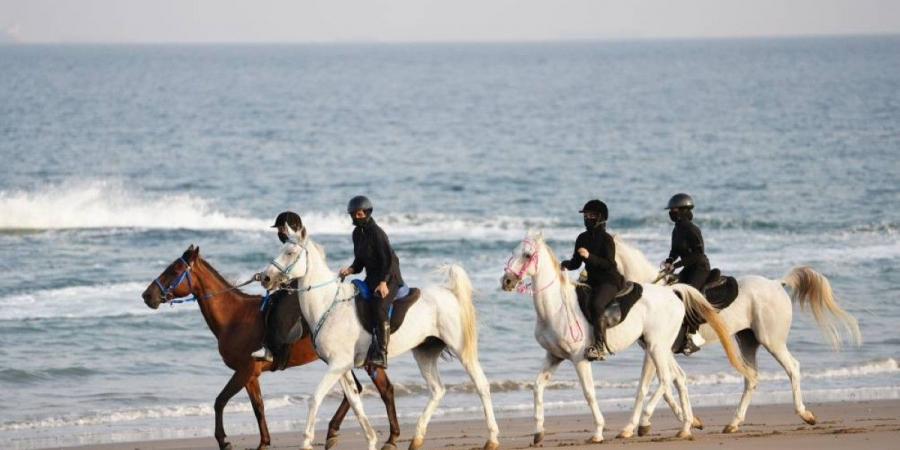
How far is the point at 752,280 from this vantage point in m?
15.5

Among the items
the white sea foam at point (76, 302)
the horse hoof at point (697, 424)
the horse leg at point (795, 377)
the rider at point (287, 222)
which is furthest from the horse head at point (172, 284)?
the white sea foam at point (76, 302)

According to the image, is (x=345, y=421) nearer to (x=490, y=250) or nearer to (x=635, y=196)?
(x=490, y=250)

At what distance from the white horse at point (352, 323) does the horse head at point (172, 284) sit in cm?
148

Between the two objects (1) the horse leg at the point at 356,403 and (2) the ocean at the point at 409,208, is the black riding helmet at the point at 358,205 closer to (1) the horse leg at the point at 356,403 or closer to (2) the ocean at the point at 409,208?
(1) the horse leg at the point at 356,403

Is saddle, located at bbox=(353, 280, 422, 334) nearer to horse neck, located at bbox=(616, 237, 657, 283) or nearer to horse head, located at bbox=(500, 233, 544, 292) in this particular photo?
horse head, located at bbox=(500, 233, 544, 292)

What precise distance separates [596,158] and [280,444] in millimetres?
50813

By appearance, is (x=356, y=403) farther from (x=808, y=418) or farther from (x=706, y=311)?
(x=808, y=418)

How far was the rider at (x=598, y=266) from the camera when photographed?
13938 mm

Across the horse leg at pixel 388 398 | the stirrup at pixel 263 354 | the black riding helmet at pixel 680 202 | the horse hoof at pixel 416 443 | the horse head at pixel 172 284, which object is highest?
the black riding helmet at pixel 680 202

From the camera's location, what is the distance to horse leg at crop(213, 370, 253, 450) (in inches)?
564

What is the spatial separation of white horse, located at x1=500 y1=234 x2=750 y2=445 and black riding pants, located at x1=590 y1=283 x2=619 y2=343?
104 millimetres

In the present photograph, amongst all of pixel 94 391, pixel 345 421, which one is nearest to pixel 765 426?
pixel 345 421

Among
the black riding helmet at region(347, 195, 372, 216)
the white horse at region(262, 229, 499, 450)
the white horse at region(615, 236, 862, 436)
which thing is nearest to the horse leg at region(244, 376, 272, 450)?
A: the white horse at region(262, 229, 499, 450)

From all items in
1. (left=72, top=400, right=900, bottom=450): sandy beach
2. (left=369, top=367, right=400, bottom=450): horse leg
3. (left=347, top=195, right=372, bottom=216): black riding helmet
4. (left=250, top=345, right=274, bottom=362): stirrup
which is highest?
(left=347, top=195, right=372, bottom=216): black riding helmet
